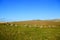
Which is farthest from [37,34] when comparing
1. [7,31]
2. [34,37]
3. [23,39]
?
[7,31]

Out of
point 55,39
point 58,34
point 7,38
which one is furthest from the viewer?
point 58,34

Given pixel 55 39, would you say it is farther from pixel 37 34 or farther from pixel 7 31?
pixel 7 31

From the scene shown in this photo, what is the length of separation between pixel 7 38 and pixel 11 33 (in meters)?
3.79

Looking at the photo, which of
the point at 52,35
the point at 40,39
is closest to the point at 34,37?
the point at 40,39

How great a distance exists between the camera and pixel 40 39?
44.7 meters

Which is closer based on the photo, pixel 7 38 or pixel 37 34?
pixel 7 38

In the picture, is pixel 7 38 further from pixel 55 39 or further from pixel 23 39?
pixel 55 39

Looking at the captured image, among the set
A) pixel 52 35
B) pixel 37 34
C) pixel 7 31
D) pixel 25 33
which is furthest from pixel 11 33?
pixel 52 35

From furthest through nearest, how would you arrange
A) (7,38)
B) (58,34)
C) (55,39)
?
(58,34)
(55,39)
(7,38)

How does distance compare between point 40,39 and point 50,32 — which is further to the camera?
point 50,32

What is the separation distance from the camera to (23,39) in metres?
43.7

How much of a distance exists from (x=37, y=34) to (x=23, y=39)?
5.66 meters

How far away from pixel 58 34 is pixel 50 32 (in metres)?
2.66

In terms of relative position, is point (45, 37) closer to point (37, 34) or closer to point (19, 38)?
point (37, 34)
